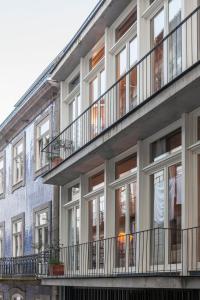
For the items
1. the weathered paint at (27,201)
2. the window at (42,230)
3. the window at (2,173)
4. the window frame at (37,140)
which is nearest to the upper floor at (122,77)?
the window frame at (37,140)

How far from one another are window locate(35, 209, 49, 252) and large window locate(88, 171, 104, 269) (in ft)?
12.6

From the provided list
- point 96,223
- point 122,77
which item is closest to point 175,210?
point 122,77

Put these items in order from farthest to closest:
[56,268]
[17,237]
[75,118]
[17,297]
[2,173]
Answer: [2,173], [17,237], [17,297], [75,118], [56,268]

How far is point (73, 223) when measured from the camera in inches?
829

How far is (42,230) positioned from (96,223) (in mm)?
5775

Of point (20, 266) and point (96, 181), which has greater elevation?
point (96, 181)

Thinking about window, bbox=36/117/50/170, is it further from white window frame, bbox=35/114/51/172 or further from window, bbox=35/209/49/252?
window, bbox=35/209/49/252

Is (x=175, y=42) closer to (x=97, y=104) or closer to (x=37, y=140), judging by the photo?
(x=97, y=104)

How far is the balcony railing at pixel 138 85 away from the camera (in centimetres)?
1357

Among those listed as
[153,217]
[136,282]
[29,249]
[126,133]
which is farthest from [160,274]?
[29,249]

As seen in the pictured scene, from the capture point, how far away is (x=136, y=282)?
14.0 meters

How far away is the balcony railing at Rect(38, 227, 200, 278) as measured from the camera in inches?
517

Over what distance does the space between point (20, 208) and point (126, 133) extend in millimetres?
12285

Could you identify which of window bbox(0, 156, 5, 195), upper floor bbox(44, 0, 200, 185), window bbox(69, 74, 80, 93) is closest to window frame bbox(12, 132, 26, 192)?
window bbox(0, 156, 5, 195)
